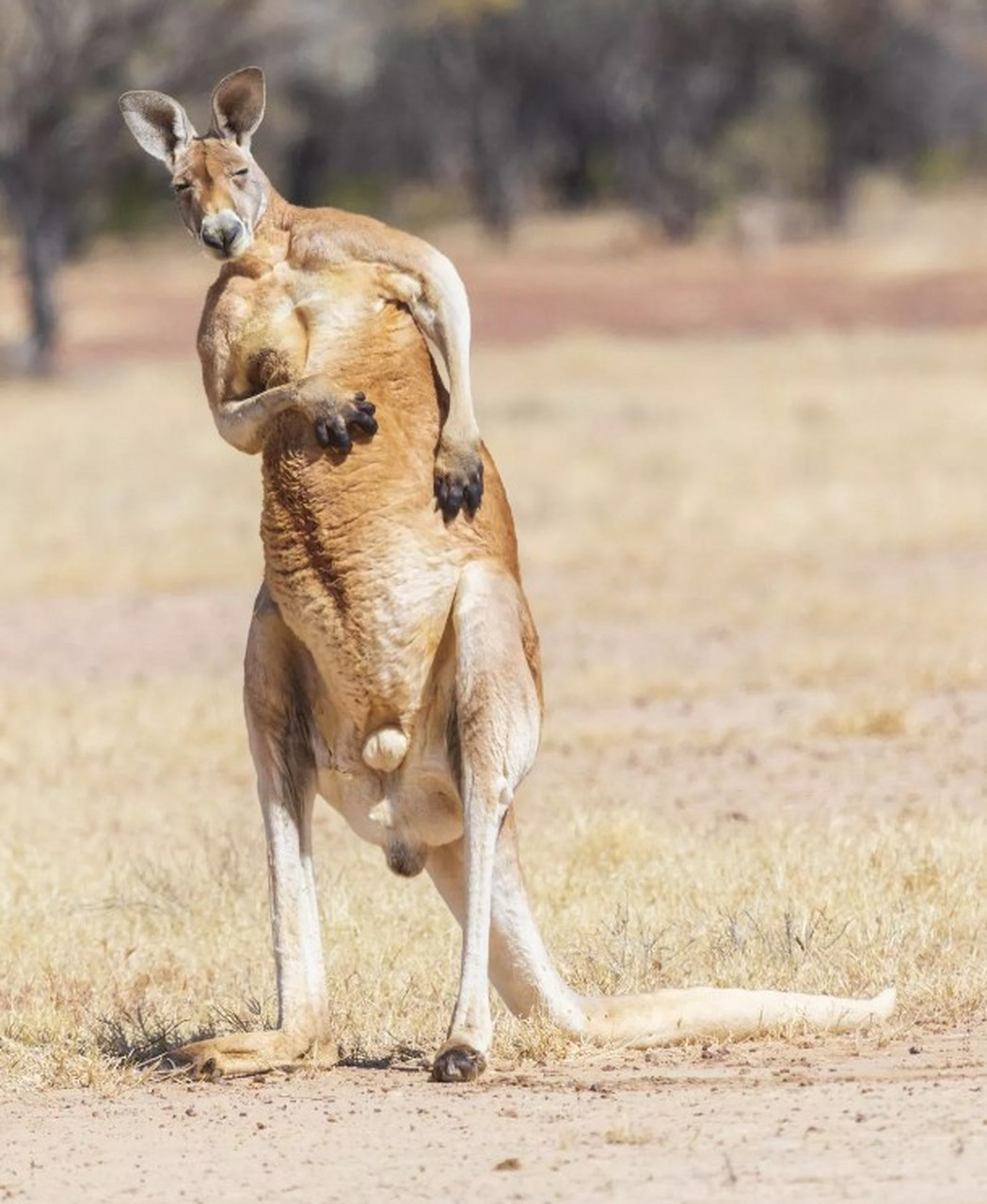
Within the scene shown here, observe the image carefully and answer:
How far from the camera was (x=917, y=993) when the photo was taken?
5633 mm

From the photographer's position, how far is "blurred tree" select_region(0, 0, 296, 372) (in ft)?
86.7

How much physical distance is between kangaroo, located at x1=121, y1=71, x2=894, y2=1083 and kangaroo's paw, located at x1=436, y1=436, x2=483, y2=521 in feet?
0.09

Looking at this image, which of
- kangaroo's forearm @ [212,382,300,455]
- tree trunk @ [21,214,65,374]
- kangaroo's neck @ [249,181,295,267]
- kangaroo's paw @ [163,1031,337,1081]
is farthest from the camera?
tree trunk @ [21,214,65,374]

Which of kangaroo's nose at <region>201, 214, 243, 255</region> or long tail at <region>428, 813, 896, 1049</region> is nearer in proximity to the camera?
kangaroo's nose at <region>201, 214, 243, 255</region>

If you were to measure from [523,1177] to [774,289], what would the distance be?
3004 centimetres

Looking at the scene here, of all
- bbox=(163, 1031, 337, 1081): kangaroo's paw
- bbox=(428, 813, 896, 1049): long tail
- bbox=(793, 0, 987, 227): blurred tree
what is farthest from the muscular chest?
bbox=(793, 0, 987, 227): blurred tree

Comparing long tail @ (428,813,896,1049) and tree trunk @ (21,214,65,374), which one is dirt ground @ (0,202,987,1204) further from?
tree trunk @ (21,214,65,374)

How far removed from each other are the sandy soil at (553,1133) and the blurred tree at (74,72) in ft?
74.2

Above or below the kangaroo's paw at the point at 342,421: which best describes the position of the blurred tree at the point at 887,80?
above

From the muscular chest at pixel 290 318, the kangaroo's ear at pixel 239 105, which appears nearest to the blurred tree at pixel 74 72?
the kangaroo's ear at pixel 239 105

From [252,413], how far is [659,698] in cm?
554

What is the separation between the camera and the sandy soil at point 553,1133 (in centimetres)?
417

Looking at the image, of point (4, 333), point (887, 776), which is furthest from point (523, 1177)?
point (4, 333)

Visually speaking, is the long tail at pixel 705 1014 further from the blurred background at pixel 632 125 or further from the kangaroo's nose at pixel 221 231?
the blurred background at pixel 632 125
